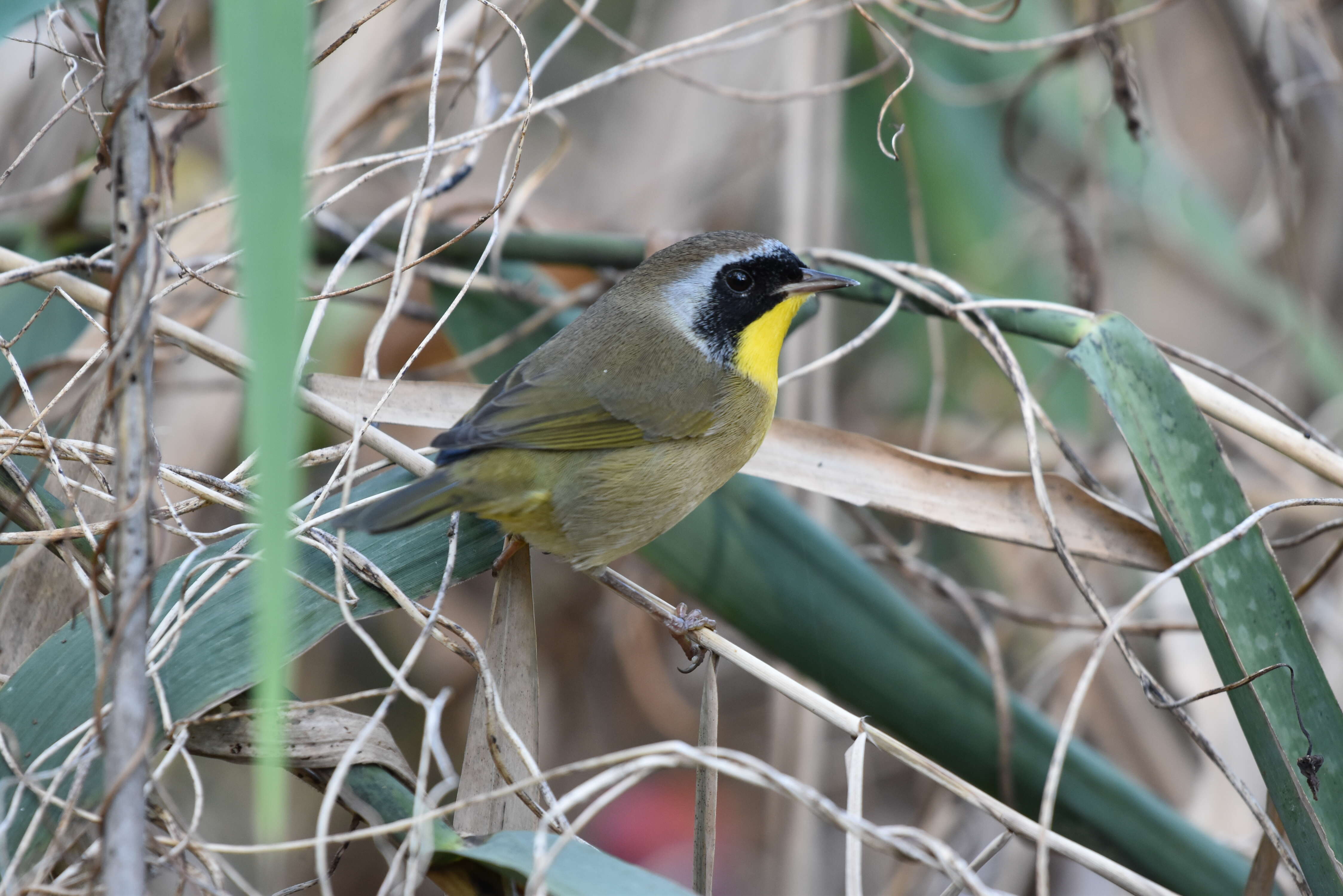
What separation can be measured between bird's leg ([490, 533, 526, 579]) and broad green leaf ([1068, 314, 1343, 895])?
3.76 feet

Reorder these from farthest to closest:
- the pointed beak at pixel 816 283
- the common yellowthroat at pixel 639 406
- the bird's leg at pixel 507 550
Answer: the pointed beak at pixel 816 283
the common yellowthroat at pixel 639 406
the bird's leg at pixel 507 550

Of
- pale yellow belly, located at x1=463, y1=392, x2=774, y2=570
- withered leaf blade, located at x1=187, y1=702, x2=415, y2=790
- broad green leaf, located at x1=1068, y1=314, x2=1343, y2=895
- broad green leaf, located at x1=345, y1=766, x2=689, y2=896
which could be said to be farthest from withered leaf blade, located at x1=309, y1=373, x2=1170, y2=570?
broad green leaf, located at x1=345, y1=766, x2=689, y2=896

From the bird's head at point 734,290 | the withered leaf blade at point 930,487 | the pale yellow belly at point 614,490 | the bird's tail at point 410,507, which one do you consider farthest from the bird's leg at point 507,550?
the bird's head at point 734,290

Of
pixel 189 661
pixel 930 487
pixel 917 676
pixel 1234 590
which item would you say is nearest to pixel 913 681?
pixel 917 676

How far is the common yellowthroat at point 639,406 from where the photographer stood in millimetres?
2143

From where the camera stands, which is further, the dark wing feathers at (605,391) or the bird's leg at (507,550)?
the dark wing feathers at (605,391)

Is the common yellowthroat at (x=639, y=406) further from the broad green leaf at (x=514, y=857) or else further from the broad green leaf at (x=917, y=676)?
the broad green leaf at (x=514, y=857)

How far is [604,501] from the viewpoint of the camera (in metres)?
2.22

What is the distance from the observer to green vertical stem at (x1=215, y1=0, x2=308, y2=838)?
694 mm

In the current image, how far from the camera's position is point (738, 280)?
2545 mm

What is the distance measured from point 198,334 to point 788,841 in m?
2.14

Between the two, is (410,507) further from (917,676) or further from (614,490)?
(917,676)

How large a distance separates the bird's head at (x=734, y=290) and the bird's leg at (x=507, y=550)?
0.72 metres

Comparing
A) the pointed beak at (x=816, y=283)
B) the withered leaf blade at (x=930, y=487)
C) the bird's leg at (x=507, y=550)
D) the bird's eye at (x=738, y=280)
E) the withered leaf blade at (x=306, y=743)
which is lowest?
the bird's leg at (x=507, y=550)
